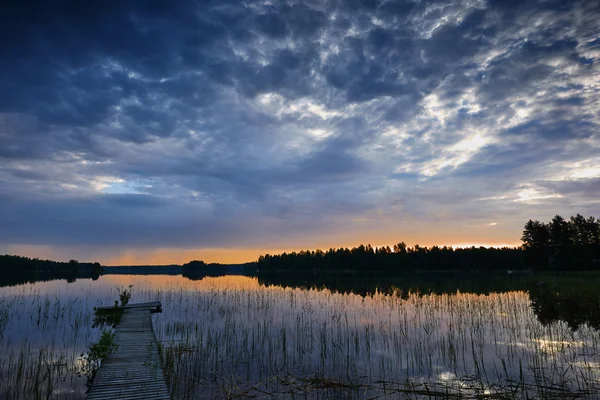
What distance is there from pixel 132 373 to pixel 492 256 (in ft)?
427

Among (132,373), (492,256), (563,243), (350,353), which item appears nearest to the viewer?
(132,373)

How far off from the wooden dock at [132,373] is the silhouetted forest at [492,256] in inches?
3712

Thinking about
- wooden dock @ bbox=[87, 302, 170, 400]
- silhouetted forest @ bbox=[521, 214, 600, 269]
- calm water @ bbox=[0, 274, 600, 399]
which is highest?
silhouetted forest @ bbox=[521, 214, 600, 269]

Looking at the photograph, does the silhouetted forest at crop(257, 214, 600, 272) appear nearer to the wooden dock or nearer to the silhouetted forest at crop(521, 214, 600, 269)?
the silhouetted forest at crop(521, 214, 600, 269)

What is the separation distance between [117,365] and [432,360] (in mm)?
11569

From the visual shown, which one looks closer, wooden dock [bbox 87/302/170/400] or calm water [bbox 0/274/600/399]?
wooden dock [bbox 87/302/170/400]

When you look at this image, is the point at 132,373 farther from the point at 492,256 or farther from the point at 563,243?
the point at 492,256

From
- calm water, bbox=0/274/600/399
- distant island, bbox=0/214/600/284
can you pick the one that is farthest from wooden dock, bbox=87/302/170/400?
distant island, bbox=0/214/600/284

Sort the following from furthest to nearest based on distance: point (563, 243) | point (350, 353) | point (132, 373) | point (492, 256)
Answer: point (492, 256) → point (563, 243) → point (350, 353) → point (132, 373)

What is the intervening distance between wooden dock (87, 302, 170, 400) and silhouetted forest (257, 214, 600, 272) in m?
94.3

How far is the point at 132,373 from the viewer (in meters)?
10.8

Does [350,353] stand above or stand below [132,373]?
below

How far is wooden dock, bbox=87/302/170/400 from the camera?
29.9ft

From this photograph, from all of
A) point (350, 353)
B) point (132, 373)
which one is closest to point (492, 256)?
point (350, 353)
